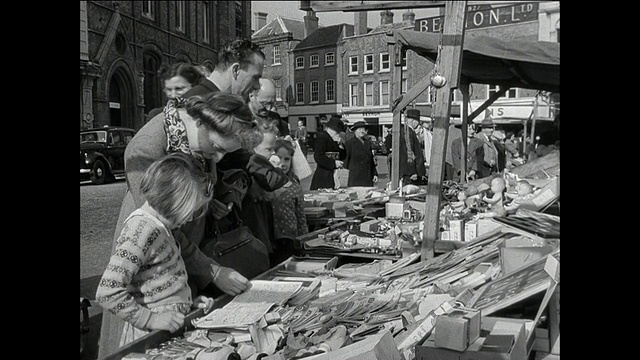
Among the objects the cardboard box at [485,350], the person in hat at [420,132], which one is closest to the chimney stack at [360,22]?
the person in hat at [420,132]

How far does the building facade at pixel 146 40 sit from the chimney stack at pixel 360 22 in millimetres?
628

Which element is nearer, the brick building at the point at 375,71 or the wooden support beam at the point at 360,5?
the wooden support beam at the point at 360,5

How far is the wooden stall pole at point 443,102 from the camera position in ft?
9.48

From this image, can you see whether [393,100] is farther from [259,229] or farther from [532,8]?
[259,229]

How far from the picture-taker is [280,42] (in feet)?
10.7

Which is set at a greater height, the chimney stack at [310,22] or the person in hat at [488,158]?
the chimney stack at [310,22]

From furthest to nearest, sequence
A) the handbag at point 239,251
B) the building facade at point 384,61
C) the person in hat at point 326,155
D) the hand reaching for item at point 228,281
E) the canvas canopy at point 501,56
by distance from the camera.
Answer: the person in hat at point 326,155 < the canvas canopy at point 501,56 < the building facade at point 384,61 < the handbag at point 239,251 < the hand reaching for item at point 228,281

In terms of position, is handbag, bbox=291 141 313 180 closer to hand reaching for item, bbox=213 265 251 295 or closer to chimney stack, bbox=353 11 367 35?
chimney stack, bbox=353 11 367 35

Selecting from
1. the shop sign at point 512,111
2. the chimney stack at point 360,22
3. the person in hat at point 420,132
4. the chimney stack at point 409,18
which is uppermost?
the shop sign at point 512,111

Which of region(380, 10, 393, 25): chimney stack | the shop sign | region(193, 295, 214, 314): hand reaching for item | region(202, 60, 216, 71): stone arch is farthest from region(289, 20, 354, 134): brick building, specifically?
the shop sign

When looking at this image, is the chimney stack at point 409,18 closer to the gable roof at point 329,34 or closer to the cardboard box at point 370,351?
the gable roof at point 329,34

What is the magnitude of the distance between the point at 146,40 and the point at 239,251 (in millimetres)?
4464

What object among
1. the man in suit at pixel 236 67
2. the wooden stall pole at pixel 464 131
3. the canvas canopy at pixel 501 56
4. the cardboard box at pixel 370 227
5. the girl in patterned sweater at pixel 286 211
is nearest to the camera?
the man in suit at pixel 236 67
